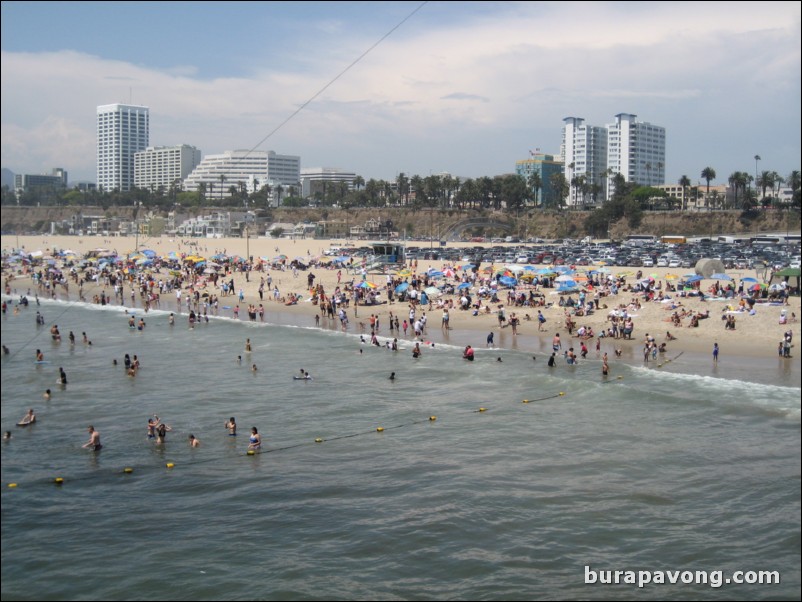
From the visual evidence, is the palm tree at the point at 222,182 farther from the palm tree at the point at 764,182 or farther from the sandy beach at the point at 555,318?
the palm tree at the point at 764,182

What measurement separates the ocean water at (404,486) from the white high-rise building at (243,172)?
59.1m

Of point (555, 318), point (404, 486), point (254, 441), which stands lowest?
point (404, 486)

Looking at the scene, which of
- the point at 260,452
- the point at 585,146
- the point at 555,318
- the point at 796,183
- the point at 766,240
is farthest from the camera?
the point at 585,146

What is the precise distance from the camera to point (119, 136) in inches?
520

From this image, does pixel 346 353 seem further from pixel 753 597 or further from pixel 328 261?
pixel 328 261

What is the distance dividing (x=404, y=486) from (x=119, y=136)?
8.47 meters

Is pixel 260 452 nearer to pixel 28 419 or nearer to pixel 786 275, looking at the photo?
pixel 28 419

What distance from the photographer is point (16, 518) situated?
12.6m

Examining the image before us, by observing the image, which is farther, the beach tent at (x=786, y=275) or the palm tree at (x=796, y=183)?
the beach tent at (x=786, y=275)

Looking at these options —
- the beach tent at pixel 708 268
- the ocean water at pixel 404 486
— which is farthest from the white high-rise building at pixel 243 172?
the ocean water at pixel 404 486

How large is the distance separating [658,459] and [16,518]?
39.8 feet

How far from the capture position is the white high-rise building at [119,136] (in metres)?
12.0

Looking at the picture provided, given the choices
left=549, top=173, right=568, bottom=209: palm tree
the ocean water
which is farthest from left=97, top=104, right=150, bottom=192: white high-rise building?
left=549, top=173, right=568, bottom=209: palm tree

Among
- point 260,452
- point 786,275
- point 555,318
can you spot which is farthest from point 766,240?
point 260,452
